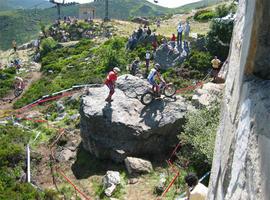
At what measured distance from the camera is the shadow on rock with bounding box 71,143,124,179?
61.7 ft

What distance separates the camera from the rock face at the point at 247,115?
459 centimetres

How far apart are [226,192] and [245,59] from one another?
2.04m

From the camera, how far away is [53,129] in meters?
23.6

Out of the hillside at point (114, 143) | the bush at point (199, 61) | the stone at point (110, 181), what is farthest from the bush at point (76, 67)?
the stone at point (110, 181)

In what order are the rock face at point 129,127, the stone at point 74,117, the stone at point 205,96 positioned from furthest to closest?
the stone at point 74,117
the stone at point 205,96
the rock face at point 129,127

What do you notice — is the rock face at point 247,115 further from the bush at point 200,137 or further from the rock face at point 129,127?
the rock face at point 129,127

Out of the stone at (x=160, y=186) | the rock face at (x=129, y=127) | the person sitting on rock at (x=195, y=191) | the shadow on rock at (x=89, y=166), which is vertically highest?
the person sitting on rock at (x=195, y=191)

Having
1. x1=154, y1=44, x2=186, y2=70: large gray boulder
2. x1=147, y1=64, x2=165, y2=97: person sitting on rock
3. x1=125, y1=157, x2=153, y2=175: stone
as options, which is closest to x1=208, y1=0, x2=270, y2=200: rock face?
x1=125, y1=157, x2=153, y2=175: stone

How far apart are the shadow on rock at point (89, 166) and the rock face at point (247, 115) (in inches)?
476

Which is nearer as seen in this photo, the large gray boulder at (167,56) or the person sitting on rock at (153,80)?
the person sitting on rock at (153,80)

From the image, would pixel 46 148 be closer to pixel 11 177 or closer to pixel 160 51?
pixel 11 177

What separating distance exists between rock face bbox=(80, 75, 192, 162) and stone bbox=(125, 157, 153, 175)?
82 cm

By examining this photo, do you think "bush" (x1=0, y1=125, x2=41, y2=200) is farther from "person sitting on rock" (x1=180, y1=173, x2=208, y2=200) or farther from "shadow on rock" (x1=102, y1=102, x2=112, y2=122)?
"person sitting on rock" (x1=180, y1=173, x2=208, y2=200)

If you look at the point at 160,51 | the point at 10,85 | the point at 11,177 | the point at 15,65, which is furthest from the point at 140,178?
the point at 15,65
